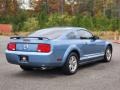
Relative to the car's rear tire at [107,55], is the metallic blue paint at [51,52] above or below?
above

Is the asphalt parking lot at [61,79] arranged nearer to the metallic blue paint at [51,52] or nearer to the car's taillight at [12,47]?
the metallic blue paint at [51,52]

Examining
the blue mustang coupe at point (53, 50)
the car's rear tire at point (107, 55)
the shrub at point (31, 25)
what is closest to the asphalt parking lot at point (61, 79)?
the blue mustang coupe at point (53, 50)

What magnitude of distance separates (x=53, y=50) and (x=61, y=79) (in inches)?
33.9

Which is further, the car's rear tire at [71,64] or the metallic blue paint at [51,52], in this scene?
the car's rear tire at [71,64]

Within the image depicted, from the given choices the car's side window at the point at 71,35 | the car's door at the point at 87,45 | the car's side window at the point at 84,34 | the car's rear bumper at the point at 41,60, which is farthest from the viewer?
the car's side window at the point at 84,34

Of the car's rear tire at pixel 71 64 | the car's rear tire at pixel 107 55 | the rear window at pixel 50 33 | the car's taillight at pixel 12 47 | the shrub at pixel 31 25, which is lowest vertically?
the shrub at pixel 31 25

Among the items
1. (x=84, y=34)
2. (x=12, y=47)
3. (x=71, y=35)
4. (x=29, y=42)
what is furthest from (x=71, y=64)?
(x=12, y=47)

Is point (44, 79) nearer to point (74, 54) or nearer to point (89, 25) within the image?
point (74, 54)

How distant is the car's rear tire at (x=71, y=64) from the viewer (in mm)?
11367

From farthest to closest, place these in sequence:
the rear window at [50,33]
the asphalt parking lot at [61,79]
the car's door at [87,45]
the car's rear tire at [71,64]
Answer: the car's door at [87,45]
the rear window at [50,33]
the car's rear tire at [71,64]
the asphalt parking lot at [61,79]

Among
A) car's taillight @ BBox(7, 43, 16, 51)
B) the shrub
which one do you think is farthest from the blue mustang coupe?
the shrub

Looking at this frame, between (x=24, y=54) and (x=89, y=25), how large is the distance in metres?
35.0

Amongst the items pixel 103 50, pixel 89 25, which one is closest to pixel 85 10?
pixel 89 25

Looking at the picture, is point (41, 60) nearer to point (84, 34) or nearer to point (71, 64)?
point (71, 64)
